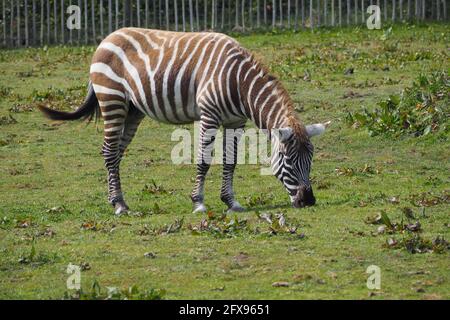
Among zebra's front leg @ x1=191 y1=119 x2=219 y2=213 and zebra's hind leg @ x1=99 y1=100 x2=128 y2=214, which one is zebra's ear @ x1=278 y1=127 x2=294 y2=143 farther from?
zebra's hind leg @ x1=99 y1=100 x2=128 y2=214

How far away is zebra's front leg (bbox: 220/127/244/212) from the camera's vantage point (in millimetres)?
12680

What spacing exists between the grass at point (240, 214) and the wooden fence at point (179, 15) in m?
4.20

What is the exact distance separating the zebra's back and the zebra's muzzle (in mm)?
1346

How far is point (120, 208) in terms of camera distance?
12.8m

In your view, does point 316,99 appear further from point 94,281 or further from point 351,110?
point 94,281

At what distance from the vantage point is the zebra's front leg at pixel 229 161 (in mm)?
12680

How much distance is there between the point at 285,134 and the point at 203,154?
1.27 meters

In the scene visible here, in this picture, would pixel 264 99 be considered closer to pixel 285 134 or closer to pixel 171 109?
pixel 285 134

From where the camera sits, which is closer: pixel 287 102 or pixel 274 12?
pixel 287 102

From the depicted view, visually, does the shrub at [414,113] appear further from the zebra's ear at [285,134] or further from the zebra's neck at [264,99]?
the zebra's ear at [285,134]

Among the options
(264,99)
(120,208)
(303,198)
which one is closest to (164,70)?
(264,99)

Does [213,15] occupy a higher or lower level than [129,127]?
higher
